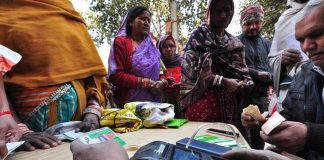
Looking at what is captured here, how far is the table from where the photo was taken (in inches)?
44.2

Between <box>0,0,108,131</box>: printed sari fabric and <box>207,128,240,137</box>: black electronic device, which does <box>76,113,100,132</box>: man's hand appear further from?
<box>207,128,240,137</box>: black electronic device

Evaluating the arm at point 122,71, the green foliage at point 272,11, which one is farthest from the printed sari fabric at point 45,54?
the green foliage at point 272,11

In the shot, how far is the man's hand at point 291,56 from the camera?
196 cm

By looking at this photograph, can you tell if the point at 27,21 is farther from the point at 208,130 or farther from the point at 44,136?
the point at 208,130

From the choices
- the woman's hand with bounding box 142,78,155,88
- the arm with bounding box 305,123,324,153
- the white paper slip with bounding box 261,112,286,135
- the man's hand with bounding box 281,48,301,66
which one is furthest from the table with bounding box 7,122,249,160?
the woman's hand with bounding box 142,78,155,88

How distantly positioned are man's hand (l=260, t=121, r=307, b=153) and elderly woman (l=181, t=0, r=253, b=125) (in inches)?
38.8

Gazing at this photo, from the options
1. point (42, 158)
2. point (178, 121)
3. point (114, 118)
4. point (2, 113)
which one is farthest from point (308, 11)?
point (2, 113)

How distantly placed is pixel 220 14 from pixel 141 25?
90 centimetres

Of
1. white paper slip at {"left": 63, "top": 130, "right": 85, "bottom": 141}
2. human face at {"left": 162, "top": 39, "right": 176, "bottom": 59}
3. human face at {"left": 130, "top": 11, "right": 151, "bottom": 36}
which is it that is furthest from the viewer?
human face at {"left": 162, "top": 39, "right": 176, "bottom": 59}

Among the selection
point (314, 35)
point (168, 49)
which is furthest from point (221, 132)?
point (168, 49)

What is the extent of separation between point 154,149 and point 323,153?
952 millimetres

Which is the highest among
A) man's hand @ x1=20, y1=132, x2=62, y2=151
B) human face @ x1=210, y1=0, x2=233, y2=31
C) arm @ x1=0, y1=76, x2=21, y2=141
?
human face @ x1=210, y1=0, x2=233, y2=31

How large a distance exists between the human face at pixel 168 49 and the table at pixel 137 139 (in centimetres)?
252

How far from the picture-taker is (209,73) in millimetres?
2242
